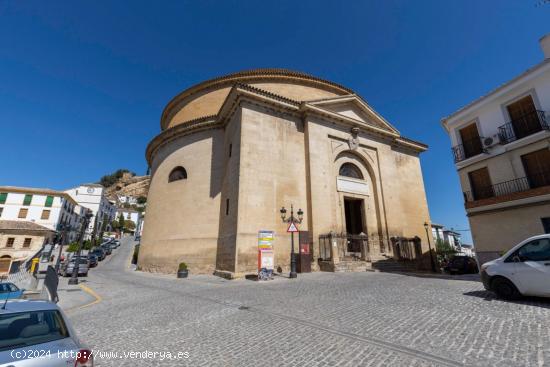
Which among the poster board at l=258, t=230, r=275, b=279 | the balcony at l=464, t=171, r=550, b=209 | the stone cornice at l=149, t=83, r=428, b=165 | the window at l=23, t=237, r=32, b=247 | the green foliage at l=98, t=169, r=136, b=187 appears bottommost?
the poster board at l=258, t=230, r=275, b=279

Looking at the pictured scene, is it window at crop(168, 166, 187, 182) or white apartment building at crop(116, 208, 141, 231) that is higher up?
white apartment building at crop(116, 208, 141, 231)

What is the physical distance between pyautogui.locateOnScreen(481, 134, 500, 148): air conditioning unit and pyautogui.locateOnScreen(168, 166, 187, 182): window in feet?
64.1

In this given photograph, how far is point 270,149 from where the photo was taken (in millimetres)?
16078

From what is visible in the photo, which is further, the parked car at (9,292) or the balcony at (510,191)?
the balcony at (510,191)

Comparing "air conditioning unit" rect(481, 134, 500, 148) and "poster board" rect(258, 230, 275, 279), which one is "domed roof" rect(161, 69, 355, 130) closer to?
"air conditioning unit" rect(481, 134, 500, 148)

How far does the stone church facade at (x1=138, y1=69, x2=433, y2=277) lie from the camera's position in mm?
14859

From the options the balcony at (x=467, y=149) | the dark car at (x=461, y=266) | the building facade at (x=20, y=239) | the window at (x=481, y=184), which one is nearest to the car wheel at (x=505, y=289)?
the window at (x=481, y=184)

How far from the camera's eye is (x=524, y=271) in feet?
19.1

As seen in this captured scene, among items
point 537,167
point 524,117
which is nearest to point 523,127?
point 524,117

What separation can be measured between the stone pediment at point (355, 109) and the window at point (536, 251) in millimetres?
14233

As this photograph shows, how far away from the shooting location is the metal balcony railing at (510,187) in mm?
12555

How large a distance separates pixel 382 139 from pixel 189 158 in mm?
15659

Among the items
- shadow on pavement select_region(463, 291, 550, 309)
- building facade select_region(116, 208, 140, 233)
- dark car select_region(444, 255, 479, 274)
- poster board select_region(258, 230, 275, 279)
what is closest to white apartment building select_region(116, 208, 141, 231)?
building facade select_region(116, 208, 140, 233)

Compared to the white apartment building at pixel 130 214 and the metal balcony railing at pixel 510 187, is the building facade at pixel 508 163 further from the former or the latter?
the white apartment building at pixel 130 214
